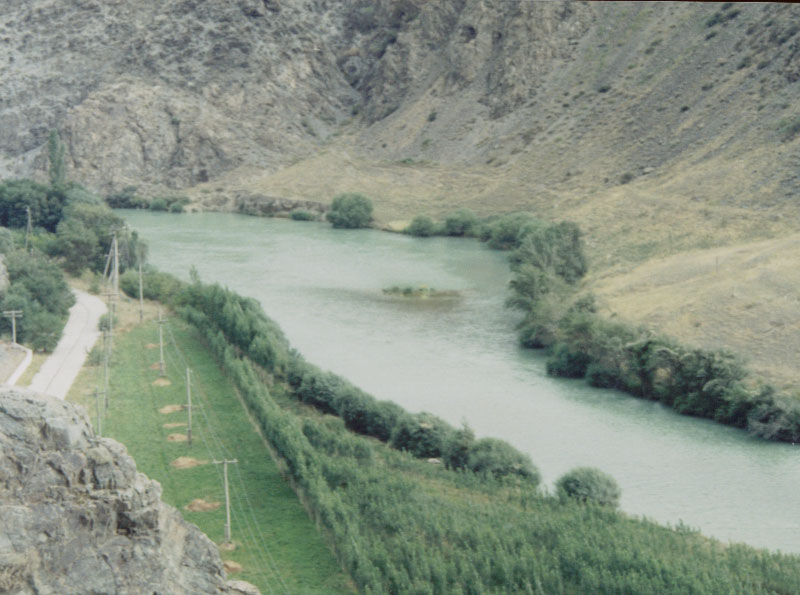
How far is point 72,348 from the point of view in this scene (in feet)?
121

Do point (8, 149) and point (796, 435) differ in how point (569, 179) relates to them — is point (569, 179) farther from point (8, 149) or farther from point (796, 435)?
point (8, 149)

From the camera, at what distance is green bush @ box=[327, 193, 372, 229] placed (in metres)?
69.6

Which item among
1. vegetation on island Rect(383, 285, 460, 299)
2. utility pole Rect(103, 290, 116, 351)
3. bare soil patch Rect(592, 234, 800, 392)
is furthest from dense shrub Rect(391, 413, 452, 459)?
vegetation on island Rect(383, 285, 460, 299)

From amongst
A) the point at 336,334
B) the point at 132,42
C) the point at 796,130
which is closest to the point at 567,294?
the point at 336,334

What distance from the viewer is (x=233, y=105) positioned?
88.6 m

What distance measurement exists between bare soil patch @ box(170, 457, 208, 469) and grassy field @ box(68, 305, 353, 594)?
25mm

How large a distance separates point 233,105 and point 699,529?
73207 mm

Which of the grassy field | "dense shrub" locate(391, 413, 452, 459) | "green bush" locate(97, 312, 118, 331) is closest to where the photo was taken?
the grassy field

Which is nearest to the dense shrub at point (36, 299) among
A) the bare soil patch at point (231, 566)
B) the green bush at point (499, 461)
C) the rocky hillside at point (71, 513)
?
the green bush at point (499, 461)

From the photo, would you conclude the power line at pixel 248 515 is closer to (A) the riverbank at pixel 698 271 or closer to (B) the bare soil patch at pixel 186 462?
(B) the bare soil patch at pixel 186 462

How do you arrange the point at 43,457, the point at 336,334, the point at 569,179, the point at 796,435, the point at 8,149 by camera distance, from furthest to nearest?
the point at 8,149, the point at 569,179, the point at 336,334, the point at 796,435, the point at 43,457

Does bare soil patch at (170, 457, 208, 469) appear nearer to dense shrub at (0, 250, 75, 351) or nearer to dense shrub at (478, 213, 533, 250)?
dense shrub at (0, 250, 75, 351)

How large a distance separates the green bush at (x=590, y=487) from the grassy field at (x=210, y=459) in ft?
18.4

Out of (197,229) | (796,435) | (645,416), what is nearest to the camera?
(796,435)
